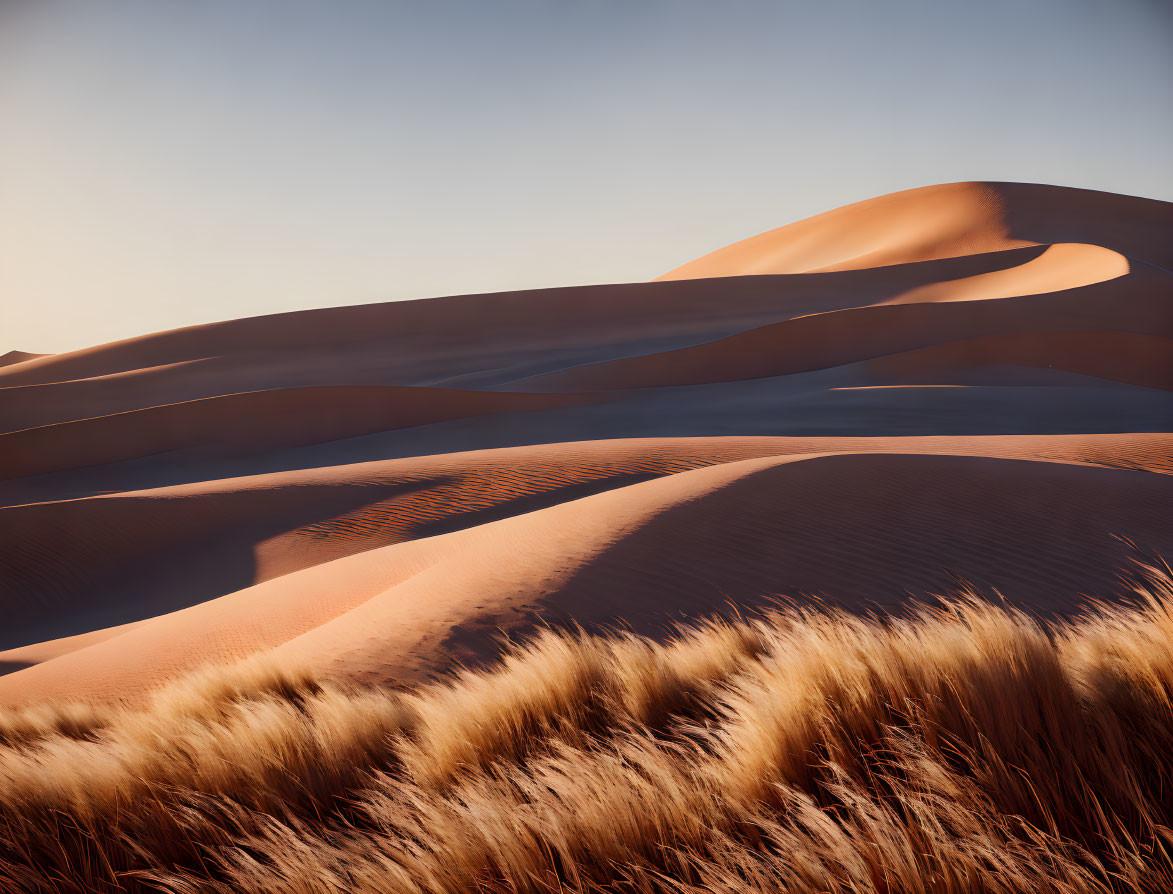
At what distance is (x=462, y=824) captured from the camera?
234 cm

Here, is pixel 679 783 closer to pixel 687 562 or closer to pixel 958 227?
pixel 687 562

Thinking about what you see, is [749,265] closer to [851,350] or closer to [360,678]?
[851,350]

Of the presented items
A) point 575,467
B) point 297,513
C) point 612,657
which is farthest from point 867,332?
point 612,657

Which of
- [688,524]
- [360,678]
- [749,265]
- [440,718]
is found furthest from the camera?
[749,265]

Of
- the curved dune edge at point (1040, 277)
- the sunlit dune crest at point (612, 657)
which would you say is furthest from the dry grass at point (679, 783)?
the curved dune edge at point (1040, 277)

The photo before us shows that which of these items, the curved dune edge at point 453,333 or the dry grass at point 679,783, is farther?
the curved dune edge at point 453,333

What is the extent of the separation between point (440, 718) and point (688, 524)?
14.5ft

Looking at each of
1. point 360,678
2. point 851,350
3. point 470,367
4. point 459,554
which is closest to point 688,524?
point 459,554

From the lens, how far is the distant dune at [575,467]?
21.4 feet

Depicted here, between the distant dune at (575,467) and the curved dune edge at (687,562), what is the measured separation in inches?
1.5

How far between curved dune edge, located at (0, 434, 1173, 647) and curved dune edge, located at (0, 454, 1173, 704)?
3164 mm

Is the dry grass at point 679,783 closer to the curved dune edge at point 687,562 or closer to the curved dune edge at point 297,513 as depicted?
the curved dune edge at point 687,562

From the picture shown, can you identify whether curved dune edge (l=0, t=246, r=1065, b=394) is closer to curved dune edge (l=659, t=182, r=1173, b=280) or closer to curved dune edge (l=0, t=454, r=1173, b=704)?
curved dune edge (l=659, t=182, r=1173, b=280)

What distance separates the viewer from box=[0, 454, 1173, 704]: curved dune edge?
5941 millimetres
